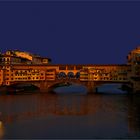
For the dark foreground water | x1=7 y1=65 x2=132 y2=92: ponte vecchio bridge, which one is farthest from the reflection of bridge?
x1=7 y1=65 x2=132 y2=92: ponte vecchio bridge

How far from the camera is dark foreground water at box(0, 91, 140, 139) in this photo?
56.8 feet

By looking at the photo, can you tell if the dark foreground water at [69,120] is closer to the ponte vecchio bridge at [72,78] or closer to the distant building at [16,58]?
the ponte vecchio bridge at [72,78]

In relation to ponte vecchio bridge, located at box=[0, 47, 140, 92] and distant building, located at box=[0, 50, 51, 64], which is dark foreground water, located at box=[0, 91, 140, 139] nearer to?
ponte vecchio bridge, located at box=[0, 47, 140, 92]

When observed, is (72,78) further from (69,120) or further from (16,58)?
(69,120)

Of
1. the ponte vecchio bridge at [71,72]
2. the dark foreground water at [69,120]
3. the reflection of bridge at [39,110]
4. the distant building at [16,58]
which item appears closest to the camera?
the dark foreground water at [69,120]

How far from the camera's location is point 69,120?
2136 centimetres

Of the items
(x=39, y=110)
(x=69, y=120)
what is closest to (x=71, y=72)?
(x=39, y=110)

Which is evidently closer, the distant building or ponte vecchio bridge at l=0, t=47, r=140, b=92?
ponte vecchio bridge at l=0, t=47, r=140, b=92

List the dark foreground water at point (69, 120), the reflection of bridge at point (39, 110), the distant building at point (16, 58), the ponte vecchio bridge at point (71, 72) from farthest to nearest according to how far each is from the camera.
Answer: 1. the distant building at point (16, 58)
2. the ponte vecchio bridge at point (71, 72)
3. the reflection of bridge at point (39, 110)
4. the dark foreground water at point (69, 120)

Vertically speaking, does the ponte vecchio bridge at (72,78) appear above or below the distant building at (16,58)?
below

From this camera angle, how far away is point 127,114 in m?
23.6

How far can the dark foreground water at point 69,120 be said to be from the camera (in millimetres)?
17312

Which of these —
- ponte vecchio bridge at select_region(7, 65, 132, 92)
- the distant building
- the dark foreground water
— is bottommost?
the dark foreground water

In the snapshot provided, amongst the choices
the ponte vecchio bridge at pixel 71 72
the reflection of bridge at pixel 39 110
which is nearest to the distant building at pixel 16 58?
the ponte vecchio bridge at pixel 71 72
